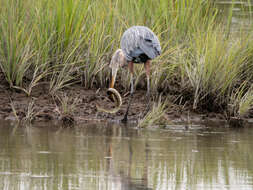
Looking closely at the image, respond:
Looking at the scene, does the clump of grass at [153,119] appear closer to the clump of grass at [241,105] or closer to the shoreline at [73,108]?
the shoreline at [73,108]

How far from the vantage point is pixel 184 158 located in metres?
6.64

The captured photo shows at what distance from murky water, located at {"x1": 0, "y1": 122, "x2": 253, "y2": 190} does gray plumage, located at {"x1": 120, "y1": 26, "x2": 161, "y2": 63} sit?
A: 44.6 inches

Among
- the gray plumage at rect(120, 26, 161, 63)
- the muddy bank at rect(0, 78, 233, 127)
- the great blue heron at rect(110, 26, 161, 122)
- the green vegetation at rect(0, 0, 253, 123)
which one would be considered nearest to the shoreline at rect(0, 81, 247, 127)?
the muddy bank at rect(0, 78, 233, 127)

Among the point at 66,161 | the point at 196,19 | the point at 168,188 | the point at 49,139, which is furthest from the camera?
the point at 196,19

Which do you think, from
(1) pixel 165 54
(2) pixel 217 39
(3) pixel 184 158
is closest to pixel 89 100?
(1) pixel 165 54

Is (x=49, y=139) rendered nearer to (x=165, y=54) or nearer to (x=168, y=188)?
(x=168, y=188)

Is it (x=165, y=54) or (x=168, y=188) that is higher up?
(x=165, y=54)

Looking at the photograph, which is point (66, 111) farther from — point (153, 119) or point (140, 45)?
point (140, 45)

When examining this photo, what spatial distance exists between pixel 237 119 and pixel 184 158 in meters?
2.35

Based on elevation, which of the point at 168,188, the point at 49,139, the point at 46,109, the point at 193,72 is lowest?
the point at 168,188

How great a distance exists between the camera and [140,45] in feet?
30.0

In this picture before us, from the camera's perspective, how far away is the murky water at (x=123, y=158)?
5508 mm

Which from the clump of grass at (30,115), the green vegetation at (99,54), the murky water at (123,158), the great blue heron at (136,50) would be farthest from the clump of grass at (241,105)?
the clump of grass at (30,115)

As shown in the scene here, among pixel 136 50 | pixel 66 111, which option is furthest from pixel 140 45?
pixel 66 111
